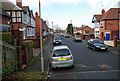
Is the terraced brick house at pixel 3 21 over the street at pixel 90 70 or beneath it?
over

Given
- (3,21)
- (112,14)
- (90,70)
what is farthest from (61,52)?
(112,14)

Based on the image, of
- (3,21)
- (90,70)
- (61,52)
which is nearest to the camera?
(90,70)

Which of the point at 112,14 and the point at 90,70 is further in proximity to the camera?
the point at 112,14

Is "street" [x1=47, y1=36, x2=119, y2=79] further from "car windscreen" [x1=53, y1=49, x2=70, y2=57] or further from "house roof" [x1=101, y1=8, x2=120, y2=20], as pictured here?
"house roof" [x1=101, y1=8, x2=120, y2=20]

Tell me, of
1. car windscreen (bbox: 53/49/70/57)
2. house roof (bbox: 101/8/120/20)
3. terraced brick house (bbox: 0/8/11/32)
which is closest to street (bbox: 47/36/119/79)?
car windscreen (bbox: 53/49/70/57)

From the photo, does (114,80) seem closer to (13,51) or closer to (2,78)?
(2,78)

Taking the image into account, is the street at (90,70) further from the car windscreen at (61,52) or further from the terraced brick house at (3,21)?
the terraced brick house at (3,21)

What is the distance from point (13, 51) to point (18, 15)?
48.5 feet

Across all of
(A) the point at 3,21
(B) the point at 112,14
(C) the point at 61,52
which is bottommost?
(C) the point at 61,52

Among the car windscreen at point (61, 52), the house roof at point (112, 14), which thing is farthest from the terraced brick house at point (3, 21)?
the house roof at point (112, 14)

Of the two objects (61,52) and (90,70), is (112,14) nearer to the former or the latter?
(90,70)

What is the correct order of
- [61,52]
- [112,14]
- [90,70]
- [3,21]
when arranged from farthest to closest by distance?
[112,14]
[3,21]
[61,52]
[90,70]

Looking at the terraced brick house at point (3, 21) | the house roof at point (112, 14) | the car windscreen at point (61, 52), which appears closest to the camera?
the car windscreen at point (61, 52)

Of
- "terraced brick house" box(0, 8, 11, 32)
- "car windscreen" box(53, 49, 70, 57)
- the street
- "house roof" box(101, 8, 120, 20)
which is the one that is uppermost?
"house roof" box(101, 8, 120, 20)
